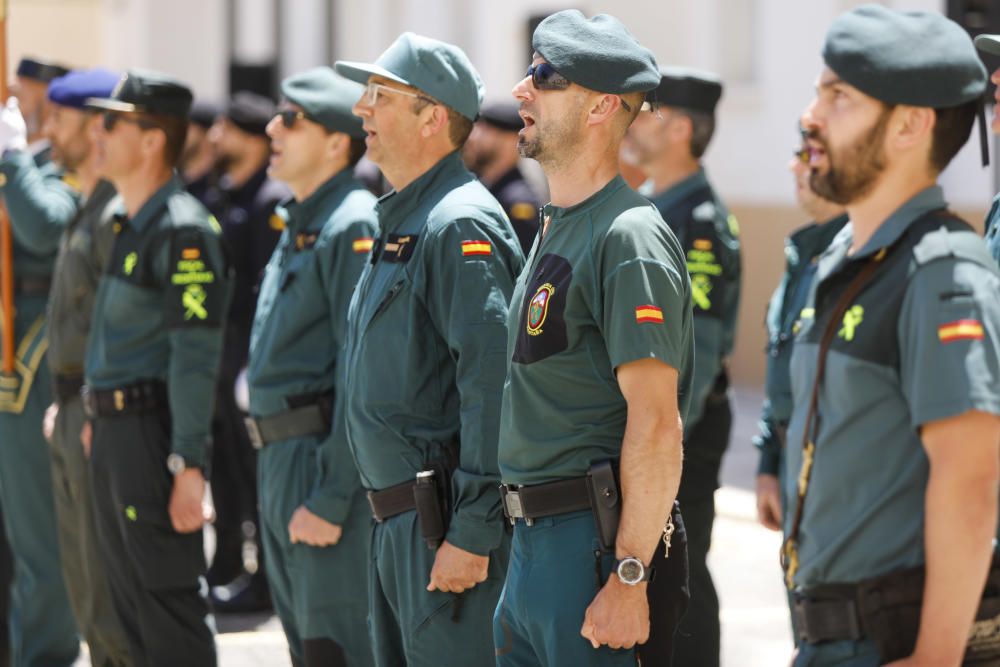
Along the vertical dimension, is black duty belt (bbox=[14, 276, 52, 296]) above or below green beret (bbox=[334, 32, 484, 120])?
below

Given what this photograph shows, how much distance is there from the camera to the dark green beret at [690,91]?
659 cm

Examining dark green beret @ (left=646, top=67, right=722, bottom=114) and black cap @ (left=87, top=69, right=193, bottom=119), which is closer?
black cap @ (left=87, top=69, right=193, bottom=119)

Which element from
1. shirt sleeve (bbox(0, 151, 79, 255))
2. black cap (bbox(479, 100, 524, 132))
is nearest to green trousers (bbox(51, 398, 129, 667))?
shirt sleeve (bbox(0, 151, 79, 255))

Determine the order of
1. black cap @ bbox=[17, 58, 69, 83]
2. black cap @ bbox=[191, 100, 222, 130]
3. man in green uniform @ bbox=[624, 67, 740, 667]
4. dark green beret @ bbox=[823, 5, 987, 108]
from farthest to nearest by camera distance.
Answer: black cap @ bbox=[191, 100, 222, 130] < black cap @ bbox=[17, 58, 69, 83] < man in green uniform @ bbox=[624, 67, 740, 667] < dark green beret @ bbox=[823, 5, 987, 108]

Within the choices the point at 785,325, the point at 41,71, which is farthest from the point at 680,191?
the point at 41,71

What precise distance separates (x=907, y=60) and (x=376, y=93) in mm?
2124

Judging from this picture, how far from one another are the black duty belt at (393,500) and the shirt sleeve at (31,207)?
9.98ft

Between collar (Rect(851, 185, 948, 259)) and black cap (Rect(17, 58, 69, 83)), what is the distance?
→ 19.5ft

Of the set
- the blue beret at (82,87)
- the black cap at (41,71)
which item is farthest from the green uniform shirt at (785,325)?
the black cap at (41,71)

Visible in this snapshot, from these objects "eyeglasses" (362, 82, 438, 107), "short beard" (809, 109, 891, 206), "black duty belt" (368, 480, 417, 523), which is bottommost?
"black duty belt" (368, 480, 417, 523)

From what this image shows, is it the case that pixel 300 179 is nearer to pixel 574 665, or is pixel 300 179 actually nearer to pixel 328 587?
pixel 328 587

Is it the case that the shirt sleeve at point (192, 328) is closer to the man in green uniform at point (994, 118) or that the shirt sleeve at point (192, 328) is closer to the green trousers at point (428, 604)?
the green trousers at point (428, 604)

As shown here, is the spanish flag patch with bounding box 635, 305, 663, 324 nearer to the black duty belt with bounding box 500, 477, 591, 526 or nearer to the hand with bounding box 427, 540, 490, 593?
the black duty belt with bounding box 500, 477, 591, 526

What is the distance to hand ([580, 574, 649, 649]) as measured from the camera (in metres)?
3.56
